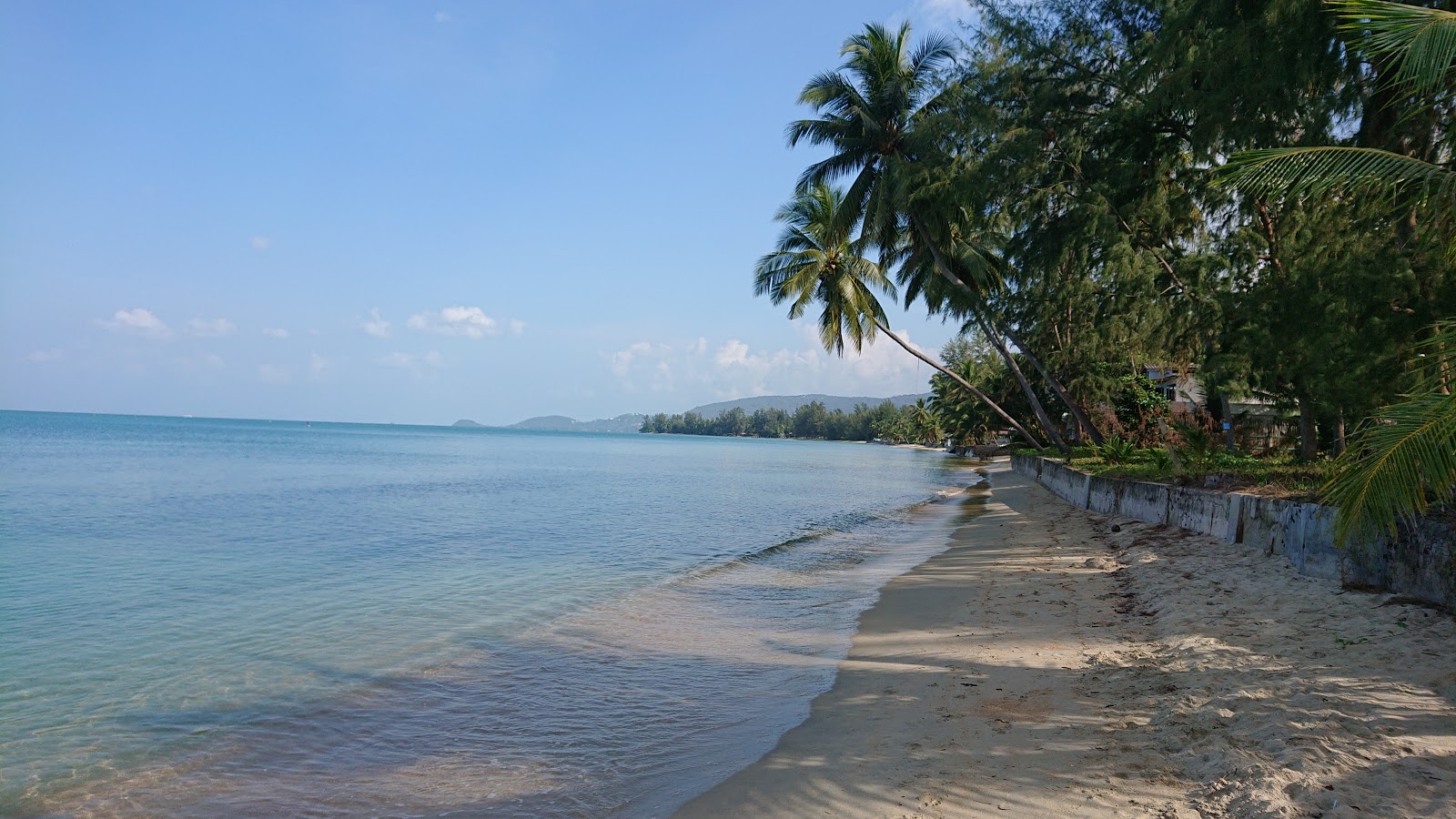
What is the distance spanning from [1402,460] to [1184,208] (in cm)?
1493

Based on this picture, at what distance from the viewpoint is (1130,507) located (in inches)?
509

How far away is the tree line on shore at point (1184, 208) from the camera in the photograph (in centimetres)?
516

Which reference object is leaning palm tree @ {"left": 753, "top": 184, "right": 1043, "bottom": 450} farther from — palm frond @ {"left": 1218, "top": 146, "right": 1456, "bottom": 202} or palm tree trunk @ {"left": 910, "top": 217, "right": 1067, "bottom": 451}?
palm frond @ {"left": 1218, "top": 146, "right": 1456, "bottom": 202}

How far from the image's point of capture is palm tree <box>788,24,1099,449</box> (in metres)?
22.6

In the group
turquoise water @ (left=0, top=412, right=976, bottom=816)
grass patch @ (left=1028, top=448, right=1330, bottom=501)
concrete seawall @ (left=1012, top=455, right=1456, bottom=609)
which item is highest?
grass patch @ (left=1028, top=448, right=1330, bottom=501)

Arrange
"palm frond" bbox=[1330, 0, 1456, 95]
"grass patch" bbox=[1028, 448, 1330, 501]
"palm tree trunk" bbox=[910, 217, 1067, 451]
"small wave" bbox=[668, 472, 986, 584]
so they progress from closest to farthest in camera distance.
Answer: "palm frond" bbox=[1330, 0, 1456, 95] → "grass patch" bbox=[1028, 448, 1330, 501] → "small wave" bbox=[668, 472, 986, 584] → "palm tree trunk" bbox=[910, 217, 1067, 451]

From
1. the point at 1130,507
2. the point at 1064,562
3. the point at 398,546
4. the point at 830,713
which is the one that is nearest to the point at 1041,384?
the point at 1130,507

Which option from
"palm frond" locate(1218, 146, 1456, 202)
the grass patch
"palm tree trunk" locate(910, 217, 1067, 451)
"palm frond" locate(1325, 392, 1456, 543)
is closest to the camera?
"palm frond" locate(1325, 392, 1456, 543)

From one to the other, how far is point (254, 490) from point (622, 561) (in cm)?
1692

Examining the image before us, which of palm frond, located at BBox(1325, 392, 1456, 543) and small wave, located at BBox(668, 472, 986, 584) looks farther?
small wave, located at BBox(668, 472, 986, 584)

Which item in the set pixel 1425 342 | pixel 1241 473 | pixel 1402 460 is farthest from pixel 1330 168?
pixel 1241 473

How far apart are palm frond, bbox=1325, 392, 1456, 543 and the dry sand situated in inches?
35.5

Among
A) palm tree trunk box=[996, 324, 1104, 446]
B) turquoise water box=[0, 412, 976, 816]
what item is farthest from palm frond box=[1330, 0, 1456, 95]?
palm tree trunk box=[996, 324, 1104, 446]

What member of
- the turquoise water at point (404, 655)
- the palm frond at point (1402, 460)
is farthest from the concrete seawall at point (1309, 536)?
the turquoise water at point (404, 655)
